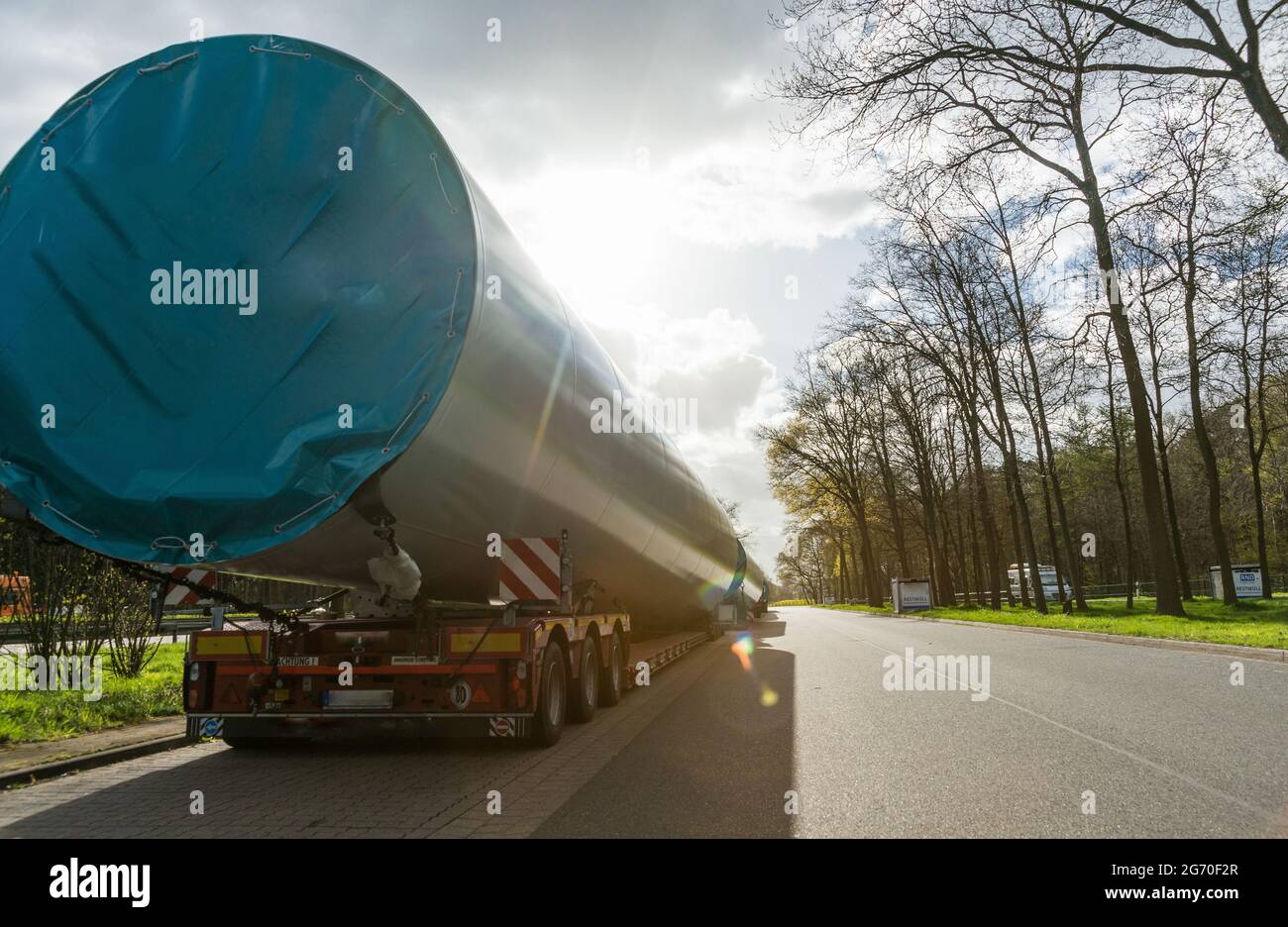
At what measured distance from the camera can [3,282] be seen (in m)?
5.06

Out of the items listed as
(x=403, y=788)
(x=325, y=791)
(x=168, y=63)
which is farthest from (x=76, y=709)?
(x=168, y=63)

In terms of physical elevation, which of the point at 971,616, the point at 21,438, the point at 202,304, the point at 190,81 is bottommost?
the point at 971,616

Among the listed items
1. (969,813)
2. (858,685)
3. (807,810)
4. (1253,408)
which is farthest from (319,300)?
(1253,408)

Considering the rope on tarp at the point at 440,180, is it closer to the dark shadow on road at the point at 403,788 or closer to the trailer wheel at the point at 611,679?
the dark shadow on road at the point at 403,788

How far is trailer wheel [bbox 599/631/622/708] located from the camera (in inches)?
379

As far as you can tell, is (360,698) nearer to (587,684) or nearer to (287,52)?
(587,684)

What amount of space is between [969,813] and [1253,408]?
36.2 metres

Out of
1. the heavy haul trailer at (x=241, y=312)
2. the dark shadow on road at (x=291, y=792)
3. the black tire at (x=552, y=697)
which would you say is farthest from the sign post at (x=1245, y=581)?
the heavy haul trailer at (x=241, y=312)

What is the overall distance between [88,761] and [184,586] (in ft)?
6.48

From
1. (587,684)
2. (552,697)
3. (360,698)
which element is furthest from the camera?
(587,684)

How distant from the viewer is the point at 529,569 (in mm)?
6797

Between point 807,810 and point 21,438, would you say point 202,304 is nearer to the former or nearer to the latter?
point 21,438

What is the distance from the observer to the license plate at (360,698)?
21.4 feet

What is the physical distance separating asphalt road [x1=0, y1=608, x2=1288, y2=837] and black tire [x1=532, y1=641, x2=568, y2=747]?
0.19m
